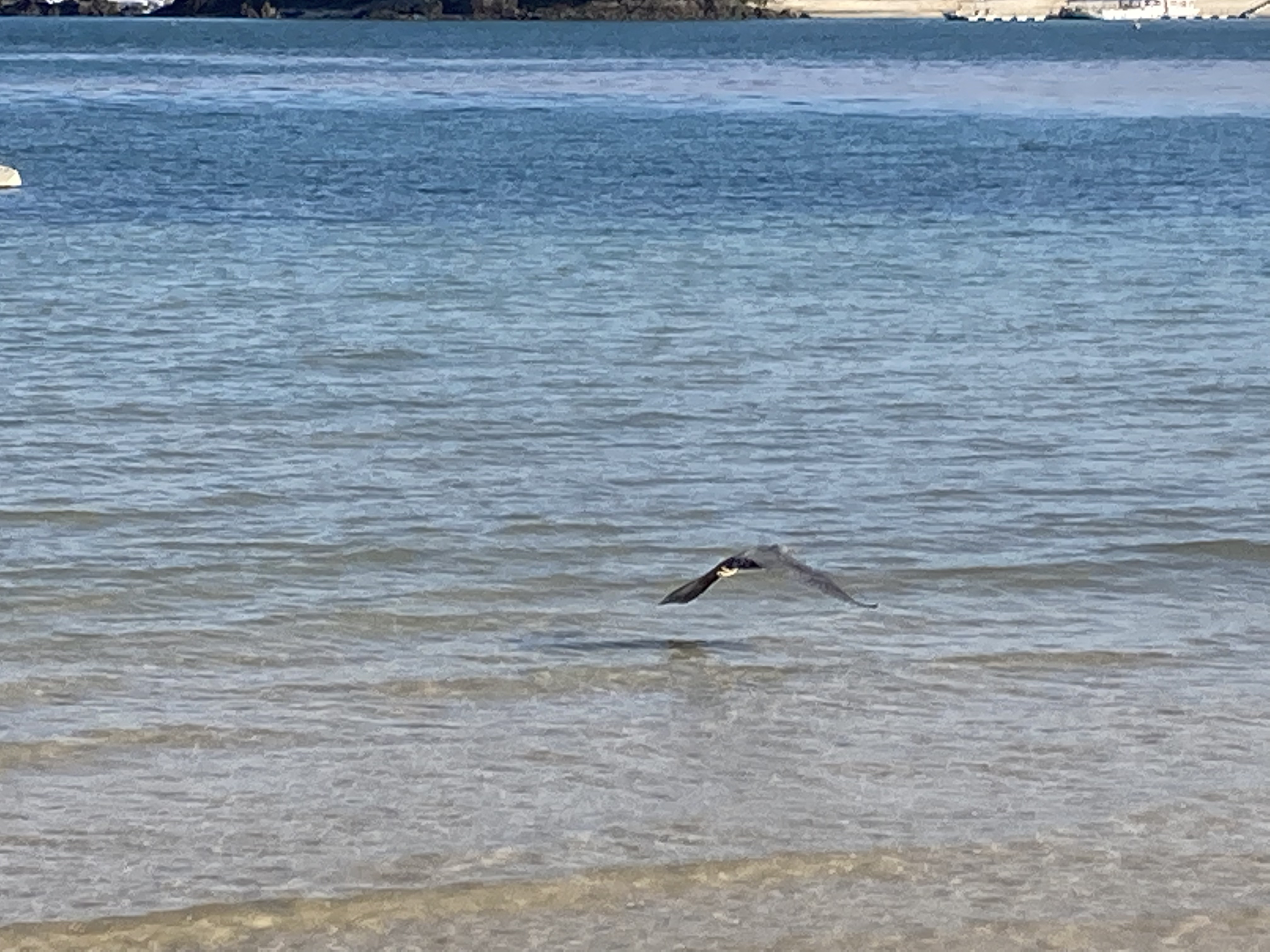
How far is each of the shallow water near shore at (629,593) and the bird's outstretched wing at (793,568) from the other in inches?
24.5

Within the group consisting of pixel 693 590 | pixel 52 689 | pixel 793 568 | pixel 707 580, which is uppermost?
pixel 793 568

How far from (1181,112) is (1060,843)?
222 ft

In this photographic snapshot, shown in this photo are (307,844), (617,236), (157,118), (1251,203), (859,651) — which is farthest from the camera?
Answer: (157,118)

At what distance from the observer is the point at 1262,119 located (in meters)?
68.6

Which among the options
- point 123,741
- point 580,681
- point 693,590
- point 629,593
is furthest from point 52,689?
point 629,593

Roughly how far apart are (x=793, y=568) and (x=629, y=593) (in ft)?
8.24

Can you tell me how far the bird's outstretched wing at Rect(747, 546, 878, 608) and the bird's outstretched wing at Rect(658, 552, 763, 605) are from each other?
0.03m

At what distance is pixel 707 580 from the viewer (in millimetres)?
11219

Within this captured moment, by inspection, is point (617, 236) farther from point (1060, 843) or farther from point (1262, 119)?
point (1262, 119)

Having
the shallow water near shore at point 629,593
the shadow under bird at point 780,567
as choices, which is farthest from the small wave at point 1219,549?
the shadow under bird at point 780,567

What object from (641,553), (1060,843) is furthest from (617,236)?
(1060,843)

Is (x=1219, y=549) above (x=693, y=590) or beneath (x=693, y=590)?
beneath

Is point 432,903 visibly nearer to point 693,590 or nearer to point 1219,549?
point 693,590

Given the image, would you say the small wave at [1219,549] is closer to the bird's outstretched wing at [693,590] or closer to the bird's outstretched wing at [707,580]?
the bird's outstretched wing at [707,580]
